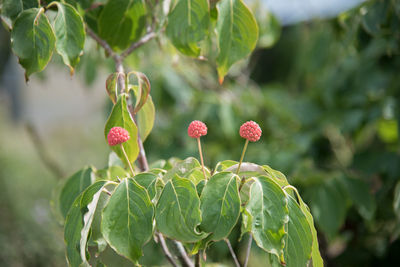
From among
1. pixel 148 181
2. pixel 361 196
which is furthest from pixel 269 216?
pixel 361 196

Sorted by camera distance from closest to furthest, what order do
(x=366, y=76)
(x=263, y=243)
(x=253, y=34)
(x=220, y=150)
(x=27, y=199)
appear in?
1. (x=263, y=243)
2. (x=253, y=34)
3. (x=366, y=76)
4. (x=220, y=150)
5. (x=27, y=199)

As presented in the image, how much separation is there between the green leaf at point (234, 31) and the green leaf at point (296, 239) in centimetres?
Result: 26

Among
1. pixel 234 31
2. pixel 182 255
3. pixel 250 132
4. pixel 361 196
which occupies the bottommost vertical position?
pixel 361 196

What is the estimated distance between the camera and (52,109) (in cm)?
710

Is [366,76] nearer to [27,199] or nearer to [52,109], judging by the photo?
[27,199]

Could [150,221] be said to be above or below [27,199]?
above

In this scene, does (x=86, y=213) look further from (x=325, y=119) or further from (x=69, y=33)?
(x=325, y=119)

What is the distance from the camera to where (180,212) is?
47 centimetres

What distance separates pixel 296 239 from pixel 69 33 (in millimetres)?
452

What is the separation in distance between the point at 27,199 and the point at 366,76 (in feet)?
8.88

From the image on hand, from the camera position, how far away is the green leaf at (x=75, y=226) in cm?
50

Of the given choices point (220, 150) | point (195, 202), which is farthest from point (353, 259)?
point (195, 202)

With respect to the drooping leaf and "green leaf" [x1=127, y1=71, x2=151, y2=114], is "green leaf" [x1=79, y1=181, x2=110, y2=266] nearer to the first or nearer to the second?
the drooping leaf

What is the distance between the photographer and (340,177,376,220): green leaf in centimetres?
104
